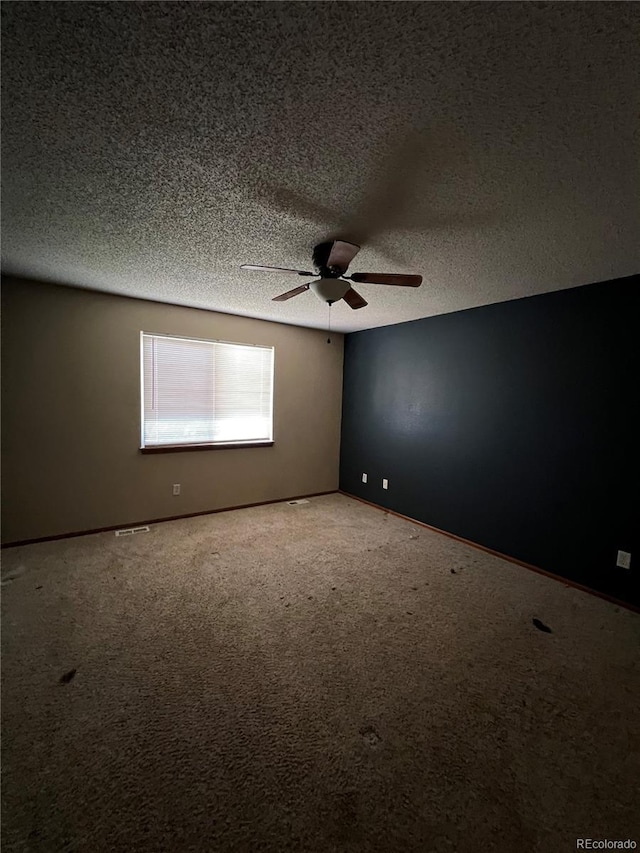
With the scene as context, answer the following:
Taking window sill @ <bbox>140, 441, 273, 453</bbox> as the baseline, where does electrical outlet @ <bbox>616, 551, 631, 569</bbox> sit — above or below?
below

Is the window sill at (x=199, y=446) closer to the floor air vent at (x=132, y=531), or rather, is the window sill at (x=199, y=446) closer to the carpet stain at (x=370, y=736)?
the floor air vent at (x=132, y=531)

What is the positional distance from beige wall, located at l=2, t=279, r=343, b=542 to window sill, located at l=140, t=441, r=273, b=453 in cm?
7

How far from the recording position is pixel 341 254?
2.00 m

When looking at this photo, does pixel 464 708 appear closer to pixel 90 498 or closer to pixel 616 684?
pixel 616 684

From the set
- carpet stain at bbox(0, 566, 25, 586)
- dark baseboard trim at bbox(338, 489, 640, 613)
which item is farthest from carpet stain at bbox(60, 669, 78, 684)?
dark baseboard trim at bbox(338, 489, 640, 613)

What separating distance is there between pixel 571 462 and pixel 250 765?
9.48ft

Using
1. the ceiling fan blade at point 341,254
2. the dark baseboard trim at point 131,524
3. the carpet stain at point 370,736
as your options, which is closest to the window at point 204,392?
the dark baseboard trim at point 131,524

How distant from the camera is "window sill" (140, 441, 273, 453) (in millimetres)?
3600

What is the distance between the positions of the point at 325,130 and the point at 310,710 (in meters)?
2.37

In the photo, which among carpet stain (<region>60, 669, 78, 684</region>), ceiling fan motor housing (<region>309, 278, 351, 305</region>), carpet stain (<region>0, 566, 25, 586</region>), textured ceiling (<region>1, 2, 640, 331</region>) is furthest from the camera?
carpet stain (<region>0, 566, 25, 586</region>)

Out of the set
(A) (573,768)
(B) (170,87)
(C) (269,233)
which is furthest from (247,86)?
(A) (573,768)

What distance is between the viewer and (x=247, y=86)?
1.06 metres

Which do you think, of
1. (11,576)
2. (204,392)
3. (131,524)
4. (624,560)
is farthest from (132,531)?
(624,560)

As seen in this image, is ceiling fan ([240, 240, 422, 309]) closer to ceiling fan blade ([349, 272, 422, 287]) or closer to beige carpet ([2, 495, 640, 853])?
ceiling fan blade ([349, 272, 422, 287])
